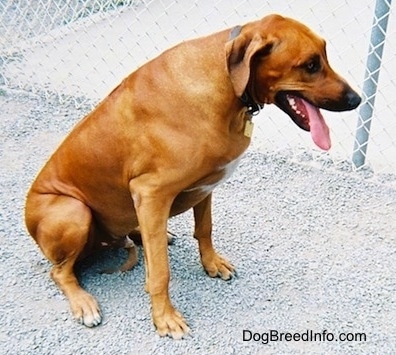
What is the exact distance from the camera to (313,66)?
2422mm

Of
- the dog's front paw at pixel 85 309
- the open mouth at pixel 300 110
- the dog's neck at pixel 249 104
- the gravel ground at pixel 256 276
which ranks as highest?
the dog's neck at pixel 249 104

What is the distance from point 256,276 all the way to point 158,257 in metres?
0.61

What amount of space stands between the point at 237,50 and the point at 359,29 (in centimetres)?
352

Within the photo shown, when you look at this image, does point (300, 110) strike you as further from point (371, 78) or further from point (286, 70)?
point (371, 78)

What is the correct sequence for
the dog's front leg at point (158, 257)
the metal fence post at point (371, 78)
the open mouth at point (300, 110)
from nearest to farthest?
1. the open mouth at point (300, 110)
2. the dog's front leg at point (158, 257)
3. the metal fence post at point (371, 78)

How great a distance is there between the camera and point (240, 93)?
2381mm

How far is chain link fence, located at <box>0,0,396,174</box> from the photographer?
4.27 metres

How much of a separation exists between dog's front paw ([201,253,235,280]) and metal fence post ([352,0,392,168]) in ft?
4.03

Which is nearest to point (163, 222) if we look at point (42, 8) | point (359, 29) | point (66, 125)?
point (66, 125)

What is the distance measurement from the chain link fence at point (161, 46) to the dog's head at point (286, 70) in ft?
4.68

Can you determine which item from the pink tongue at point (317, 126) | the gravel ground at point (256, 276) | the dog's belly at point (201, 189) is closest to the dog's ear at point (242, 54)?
the pink tongue at point (317, 126)

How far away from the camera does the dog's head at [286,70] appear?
2363mm

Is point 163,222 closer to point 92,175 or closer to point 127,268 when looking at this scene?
point 92,175

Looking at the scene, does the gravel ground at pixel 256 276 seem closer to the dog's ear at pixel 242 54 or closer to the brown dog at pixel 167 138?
the brown dog at pixel 167 138
